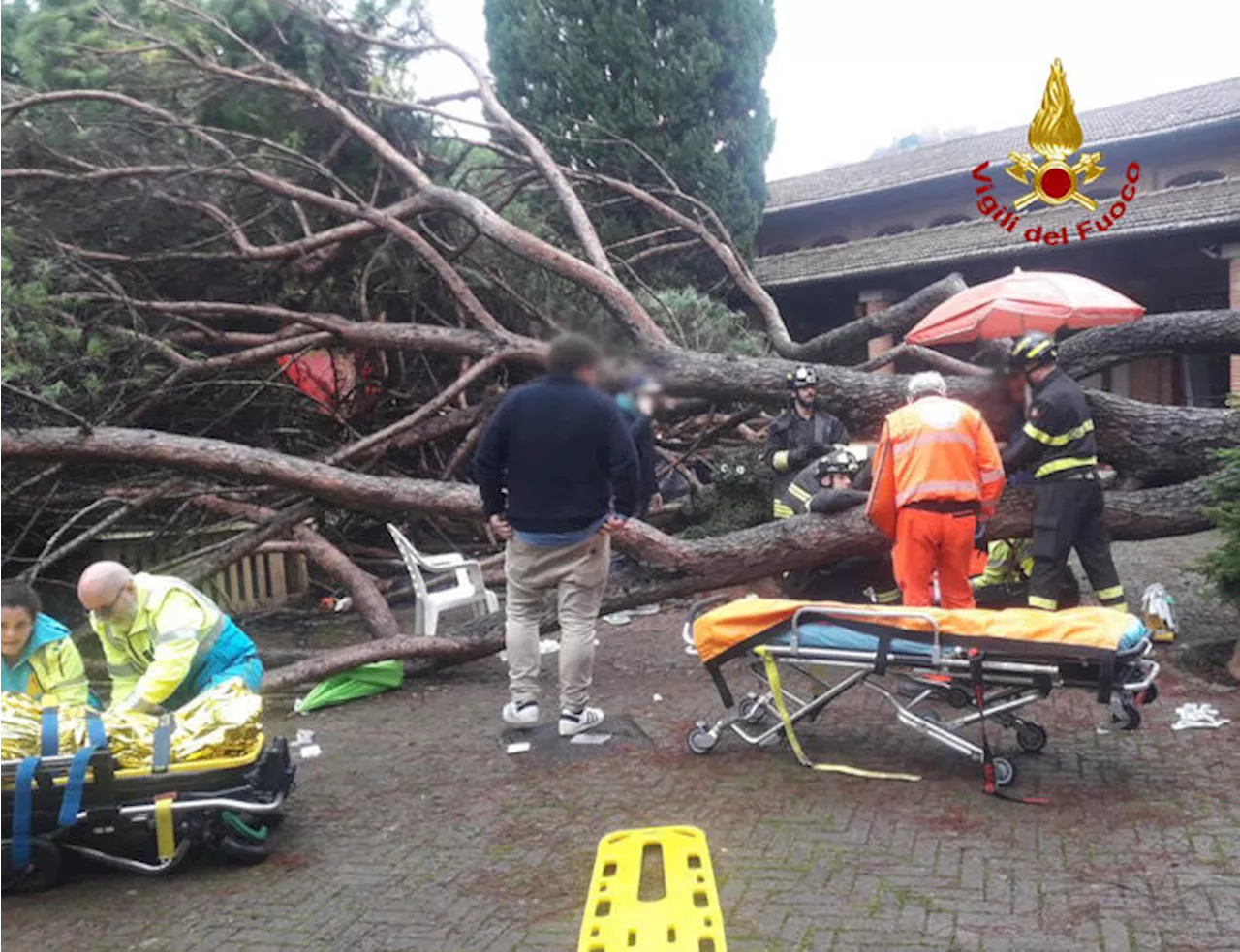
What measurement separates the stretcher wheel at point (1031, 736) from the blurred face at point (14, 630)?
12.6 ft

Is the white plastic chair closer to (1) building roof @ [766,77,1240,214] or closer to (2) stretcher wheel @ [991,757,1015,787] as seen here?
(2) stretcher wheel @ [991,757,1015,787]

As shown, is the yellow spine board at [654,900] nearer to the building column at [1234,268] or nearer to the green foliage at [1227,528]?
the green foliage at [1227,528]

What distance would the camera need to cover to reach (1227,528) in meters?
5.19

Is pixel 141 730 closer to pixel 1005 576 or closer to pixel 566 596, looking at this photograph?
pixel 566 596

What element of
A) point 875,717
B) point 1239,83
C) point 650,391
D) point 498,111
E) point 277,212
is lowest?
point 875,717

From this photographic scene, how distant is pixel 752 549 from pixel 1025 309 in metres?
3.04

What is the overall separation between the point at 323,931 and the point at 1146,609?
4847mm

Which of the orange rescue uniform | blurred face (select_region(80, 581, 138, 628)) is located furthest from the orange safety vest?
blurred face (select_region(80, 581, 138, 628))

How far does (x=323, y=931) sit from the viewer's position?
10.4 ft

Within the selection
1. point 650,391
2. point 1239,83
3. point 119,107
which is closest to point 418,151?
point 119,107

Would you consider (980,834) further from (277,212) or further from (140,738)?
(277,212)

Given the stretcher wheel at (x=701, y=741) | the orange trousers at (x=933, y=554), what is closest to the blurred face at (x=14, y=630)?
the stretcher wheel at (x=701, y=741)

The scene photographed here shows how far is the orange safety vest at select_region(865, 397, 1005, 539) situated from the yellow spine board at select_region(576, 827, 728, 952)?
217 cm

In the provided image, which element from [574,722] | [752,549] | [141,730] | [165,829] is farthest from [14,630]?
[752,549]
